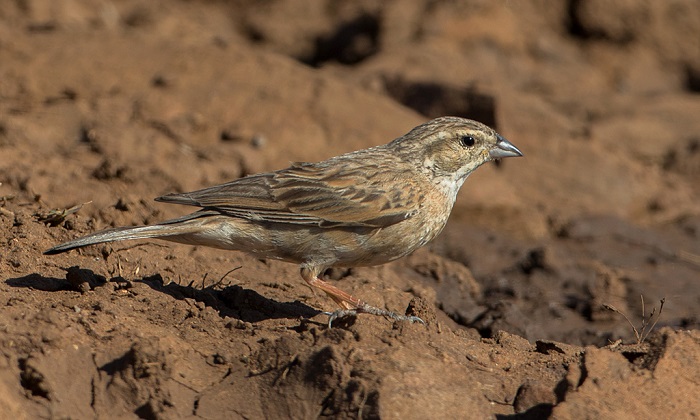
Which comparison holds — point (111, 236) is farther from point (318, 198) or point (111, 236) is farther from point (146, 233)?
point (318, 198)

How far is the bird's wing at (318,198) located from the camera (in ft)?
21.2

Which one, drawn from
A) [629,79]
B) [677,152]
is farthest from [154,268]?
[629,79]

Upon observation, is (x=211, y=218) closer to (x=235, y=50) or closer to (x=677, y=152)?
(x=235, y=50)

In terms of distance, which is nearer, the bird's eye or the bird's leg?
the bird's leg

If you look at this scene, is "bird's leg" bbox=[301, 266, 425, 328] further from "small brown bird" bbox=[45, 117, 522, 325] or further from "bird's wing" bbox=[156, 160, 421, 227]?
"bird's wing" bbox=[156, 160, 421, 227]

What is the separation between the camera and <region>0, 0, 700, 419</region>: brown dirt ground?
16.1ft

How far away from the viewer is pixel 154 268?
22.2 feet

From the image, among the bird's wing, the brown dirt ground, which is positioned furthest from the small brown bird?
the brown dirt ground

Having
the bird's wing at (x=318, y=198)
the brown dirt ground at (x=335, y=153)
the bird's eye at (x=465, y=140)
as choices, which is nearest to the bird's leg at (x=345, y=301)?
the brown dirt ground at (x=335, y=153)

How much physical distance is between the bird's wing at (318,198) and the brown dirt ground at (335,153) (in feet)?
1.86

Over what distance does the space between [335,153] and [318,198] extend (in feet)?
13.4

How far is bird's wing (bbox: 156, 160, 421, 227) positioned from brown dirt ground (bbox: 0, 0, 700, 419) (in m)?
0.57

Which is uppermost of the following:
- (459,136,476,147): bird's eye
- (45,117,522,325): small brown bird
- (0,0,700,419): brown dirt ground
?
(459,136,476,147): bird's eye

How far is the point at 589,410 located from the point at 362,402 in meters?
1.06
